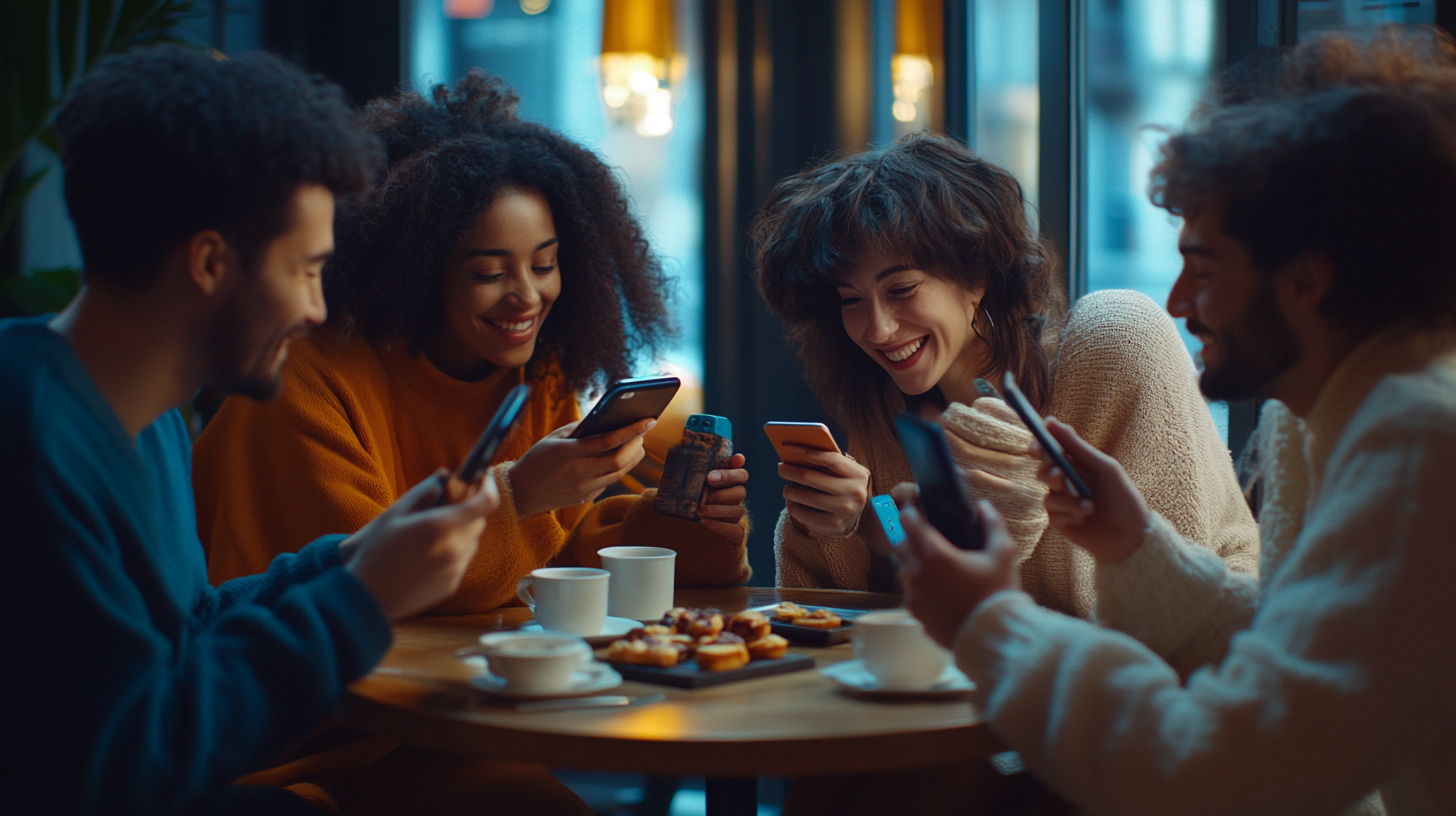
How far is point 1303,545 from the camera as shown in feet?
3.35

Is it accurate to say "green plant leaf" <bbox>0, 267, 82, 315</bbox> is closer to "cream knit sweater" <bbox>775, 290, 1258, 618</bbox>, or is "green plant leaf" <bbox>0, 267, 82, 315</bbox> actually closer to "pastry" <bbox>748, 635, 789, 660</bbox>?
"cream knit sweater" <bbox>775, 290, 1258, 618</bbox>

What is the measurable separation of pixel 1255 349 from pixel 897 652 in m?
0.52

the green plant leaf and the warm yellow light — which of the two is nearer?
the green plant leaf

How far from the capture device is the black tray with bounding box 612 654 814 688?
4.08 ft

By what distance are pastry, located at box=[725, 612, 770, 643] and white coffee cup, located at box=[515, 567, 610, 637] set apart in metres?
0.19

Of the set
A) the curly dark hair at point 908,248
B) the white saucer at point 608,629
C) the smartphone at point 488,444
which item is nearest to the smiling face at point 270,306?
the smartphone at point 488,444

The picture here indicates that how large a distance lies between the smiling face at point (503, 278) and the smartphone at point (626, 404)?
0.35 metres

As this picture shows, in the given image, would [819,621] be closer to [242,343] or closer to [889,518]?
[889,518]

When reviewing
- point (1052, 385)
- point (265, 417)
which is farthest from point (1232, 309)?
point (265, 417)

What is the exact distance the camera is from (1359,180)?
1.08 m

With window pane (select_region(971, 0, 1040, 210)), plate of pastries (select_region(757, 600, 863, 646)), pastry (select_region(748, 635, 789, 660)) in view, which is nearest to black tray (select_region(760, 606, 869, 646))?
plate of pastries (select_region(757, 600, 863, 646))

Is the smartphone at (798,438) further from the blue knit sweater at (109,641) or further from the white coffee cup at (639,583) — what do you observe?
the blue knit sweater at (109,641)

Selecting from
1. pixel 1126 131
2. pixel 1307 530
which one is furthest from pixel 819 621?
pixel 1126 131

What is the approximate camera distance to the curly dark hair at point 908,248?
6.91ft
